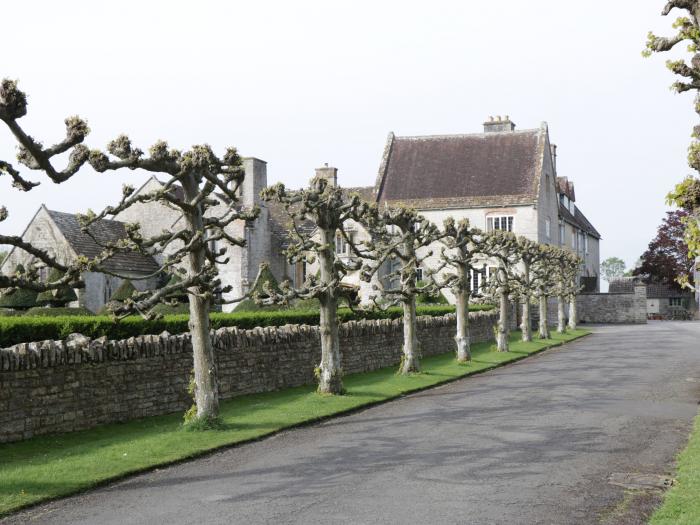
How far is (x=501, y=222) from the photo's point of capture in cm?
6356

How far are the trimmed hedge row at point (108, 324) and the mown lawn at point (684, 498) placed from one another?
12603mm

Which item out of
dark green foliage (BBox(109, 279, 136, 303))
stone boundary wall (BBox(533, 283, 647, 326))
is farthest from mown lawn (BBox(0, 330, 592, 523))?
stone boundary wall (BBox(533, 283, 647, 326))

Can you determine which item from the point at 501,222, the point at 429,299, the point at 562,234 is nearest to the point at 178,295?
the point at 429,299

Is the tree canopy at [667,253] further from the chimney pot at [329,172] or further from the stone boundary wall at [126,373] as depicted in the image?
the stone boundary wall at [126,373]

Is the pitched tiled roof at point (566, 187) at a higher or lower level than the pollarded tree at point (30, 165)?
higher

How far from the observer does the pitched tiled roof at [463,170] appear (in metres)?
64.2

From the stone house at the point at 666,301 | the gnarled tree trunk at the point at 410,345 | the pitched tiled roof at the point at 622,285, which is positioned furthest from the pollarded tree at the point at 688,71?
the stone house at the point at 666,301

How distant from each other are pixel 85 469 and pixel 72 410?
4027 mm

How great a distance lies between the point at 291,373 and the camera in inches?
1004

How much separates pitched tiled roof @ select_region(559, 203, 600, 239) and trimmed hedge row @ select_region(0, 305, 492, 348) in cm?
5186

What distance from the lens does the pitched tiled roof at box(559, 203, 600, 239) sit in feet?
255

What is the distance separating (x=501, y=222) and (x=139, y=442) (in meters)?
51.1

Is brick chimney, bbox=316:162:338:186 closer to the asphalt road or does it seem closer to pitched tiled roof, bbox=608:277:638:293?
pitched tiled roof, bbox=608:277:638:293

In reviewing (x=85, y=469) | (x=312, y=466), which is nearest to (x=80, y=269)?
(x=85, y=469)
